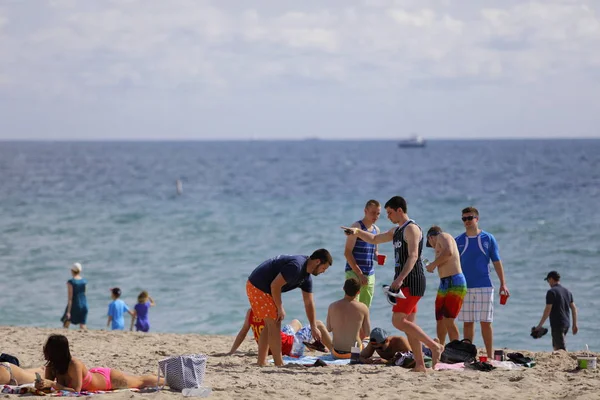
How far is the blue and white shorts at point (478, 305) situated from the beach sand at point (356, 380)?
781 millimetres

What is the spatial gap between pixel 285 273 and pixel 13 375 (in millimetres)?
2673

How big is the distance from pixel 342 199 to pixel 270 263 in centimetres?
3690

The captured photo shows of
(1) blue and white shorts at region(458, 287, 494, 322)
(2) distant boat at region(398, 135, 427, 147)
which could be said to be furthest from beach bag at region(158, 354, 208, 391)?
(2) distant boat at region(398, 135, 427, 147)

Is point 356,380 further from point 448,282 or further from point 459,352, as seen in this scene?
point 448,282

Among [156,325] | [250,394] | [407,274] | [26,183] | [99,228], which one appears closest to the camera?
[250,394]

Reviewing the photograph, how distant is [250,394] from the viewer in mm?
7484

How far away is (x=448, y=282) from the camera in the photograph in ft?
30.3

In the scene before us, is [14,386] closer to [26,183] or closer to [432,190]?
[432,190]

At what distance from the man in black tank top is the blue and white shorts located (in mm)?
1021

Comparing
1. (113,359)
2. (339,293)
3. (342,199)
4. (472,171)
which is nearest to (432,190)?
(342,199)

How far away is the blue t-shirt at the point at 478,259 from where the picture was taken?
31.2 feet

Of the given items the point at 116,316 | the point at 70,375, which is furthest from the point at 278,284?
the point at 116,316

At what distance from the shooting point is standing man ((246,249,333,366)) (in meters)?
8.52

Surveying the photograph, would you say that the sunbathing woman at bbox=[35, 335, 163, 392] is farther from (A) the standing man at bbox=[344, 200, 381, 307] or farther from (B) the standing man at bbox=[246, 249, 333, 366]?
(A) the standing man at bbox=[344, 200, 381, 307]
